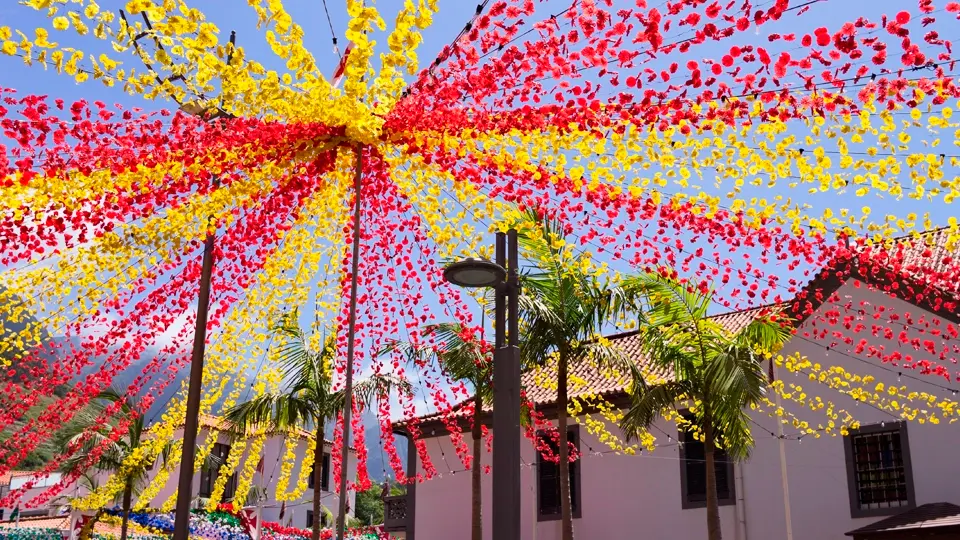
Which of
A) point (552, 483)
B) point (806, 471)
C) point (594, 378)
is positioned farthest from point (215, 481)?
point (806, 471)

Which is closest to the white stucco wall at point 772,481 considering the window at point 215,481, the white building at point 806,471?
the white building at point 806,471

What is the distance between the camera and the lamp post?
8148mm

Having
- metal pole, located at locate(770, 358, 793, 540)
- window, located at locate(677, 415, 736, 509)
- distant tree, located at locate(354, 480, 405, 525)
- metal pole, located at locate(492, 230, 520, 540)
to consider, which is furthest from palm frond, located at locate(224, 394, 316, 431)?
distant tree, located at locate(354, 480, 405, 525)

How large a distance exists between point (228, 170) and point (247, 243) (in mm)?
1543

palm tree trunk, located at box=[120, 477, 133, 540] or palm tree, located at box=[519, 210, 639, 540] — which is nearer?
palm tree, located at box=[519, 210, 639, 540]

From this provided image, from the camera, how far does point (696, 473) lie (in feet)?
61.0

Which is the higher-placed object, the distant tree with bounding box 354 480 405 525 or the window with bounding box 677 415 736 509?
the window with bounding box 677 415 736 509

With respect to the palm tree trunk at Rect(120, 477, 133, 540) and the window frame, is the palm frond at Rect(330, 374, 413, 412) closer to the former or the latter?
the window frame

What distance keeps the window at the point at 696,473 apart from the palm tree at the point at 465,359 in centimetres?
457

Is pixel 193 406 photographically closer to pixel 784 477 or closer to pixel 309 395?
pixel 309 395

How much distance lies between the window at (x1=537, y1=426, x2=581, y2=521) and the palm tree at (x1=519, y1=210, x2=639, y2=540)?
6.21 m

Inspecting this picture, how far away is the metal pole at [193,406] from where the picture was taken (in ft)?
Answer: 31.2

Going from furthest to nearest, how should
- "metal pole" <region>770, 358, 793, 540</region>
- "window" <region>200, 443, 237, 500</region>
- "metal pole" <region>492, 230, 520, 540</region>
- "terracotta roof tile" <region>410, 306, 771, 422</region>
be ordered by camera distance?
"window" <region>200, 443, 237, 500</region>
"terracotta roof tile" <region>410, 306, 771, 422</region>
"metal pole" <region>770, 358, 793, 540</region>
"metal pole" <region>492, 230, 520, 540</region>

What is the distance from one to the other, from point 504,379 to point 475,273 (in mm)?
1108
